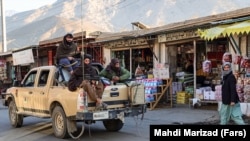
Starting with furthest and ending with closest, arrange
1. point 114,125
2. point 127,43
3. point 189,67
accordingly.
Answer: point 127,43
point 189,67
point 114,125

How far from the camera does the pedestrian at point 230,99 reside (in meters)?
9.55

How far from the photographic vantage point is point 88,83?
29.7 ft

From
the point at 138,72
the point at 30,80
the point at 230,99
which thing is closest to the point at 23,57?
the point at 138,72

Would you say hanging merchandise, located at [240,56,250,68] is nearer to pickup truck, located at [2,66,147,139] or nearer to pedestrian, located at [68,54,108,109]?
pickup truck, located at [2,66,147,139]

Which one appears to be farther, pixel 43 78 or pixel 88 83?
pixel 43 78

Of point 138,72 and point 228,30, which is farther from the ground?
point 228,30

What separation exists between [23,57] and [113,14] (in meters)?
79.2

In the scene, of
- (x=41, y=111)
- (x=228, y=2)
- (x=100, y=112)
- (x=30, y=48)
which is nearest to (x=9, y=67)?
(x=30, y=48)

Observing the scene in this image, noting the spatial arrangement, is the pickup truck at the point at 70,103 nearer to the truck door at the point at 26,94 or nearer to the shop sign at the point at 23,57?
the truck door at the point at 26,94

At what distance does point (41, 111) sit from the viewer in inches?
428

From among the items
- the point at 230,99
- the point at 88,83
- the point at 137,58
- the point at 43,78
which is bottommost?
the point at 230,99

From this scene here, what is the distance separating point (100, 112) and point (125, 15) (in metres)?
95.0

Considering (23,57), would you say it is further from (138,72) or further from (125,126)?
(125,126)

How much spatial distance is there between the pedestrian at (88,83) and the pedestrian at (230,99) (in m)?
2.84
